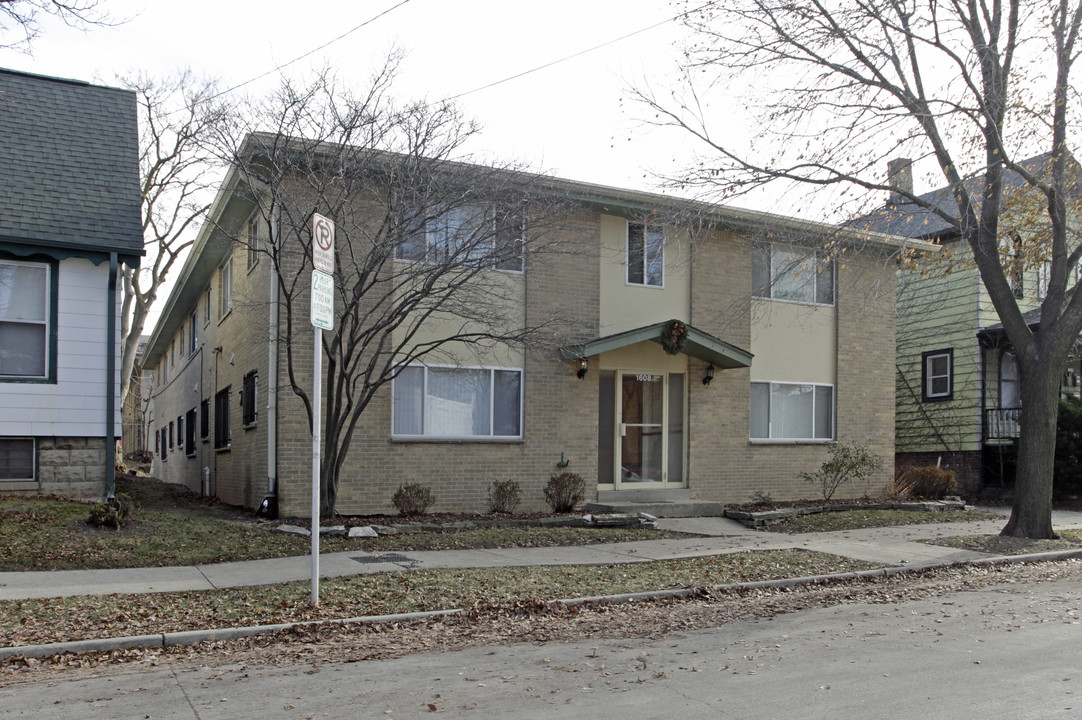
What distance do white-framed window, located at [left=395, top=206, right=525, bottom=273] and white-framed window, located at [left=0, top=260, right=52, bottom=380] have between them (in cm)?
509

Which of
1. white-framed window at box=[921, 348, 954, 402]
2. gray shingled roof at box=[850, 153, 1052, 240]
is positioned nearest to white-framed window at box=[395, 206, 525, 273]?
gray shingled roof at box=[850, 153, 1052, 240]

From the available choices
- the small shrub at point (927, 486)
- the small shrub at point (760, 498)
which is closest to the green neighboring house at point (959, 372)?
the small shrub at point (927, 486)

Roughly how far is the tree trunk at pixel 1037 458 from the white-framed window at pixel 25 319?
1402 centimetres

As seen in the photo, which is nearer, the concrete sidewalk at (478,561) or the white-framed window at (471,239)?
the concrete sidewalk at (478,561)

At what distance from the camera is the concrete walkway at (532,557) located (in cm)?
902

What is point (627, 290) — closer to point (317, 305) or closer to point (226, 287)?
point (226, 287)

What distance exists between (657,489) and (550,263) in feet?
15.3

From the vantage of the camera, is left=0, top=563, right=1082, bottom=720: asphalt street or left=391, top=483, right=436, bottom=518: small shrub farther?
left=391, top=483, right=436, bottom=518: small shrub

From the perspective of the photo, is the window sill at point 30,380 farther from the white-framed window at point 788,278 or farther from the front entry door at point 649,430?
the white-framed window at point 788,278

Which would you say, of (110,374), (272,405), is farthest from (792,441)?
(110,374)

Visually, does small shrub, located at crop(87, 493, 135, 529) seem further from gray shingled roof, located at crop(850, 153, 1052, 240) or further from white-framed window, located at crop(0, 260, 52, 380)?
gray shingled roof, located at crop(850, 153, 1052, 240)

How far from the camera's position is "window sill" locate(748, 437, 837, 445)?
18.4 m

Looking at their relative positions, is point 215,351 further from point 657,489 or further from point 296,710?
point 296,710

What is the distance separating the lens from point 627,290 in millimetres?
17156
